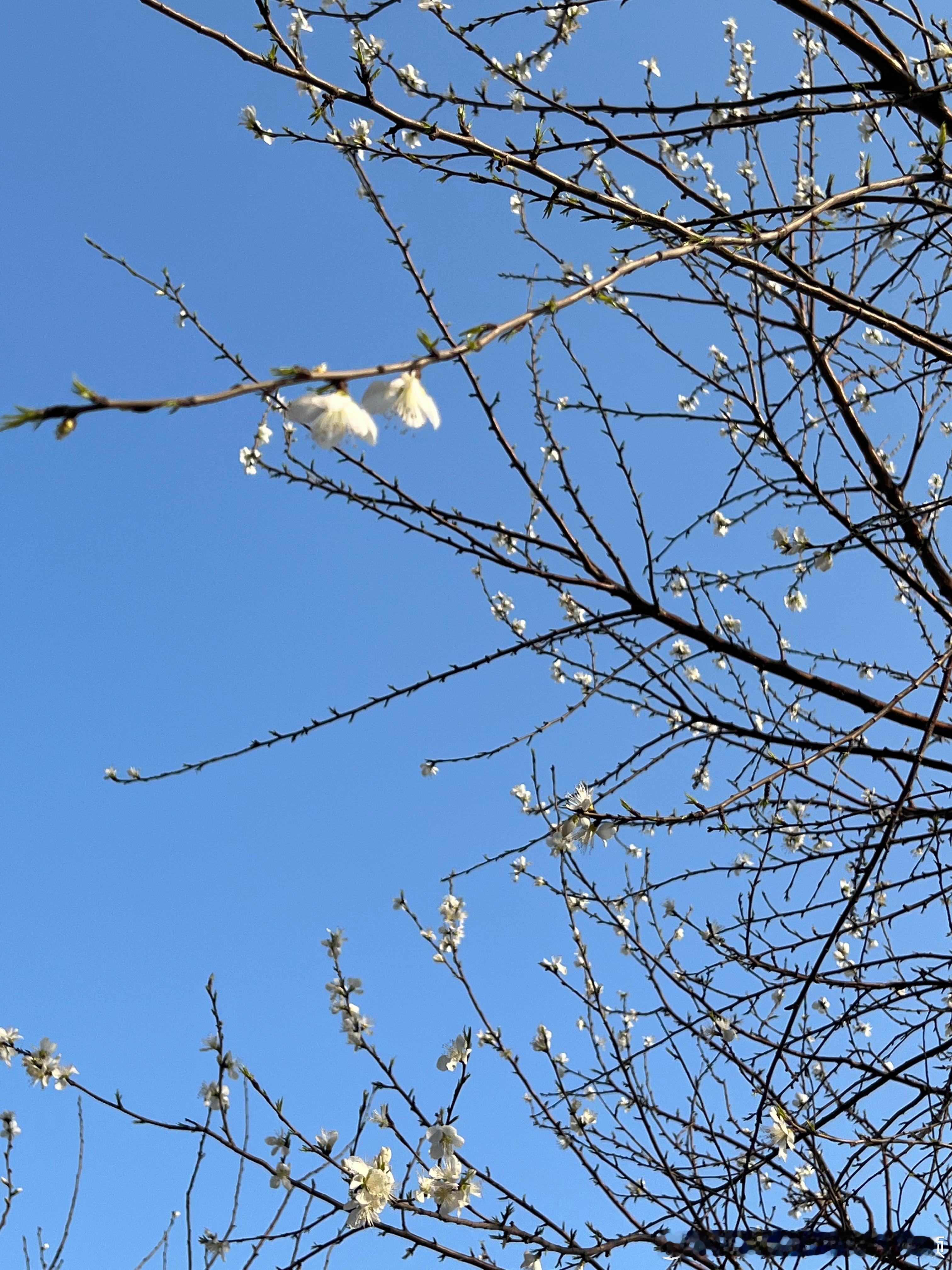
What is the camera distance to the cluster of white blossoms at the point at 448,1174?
2441 millimetres

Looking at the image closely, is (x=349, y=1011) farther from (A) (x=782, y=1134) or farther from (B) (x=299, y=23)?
(B) (x=299, y=23)

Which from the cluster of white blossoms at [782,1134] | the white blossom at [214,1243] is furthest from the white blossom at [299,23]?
the cluster of white blossoms at [782,1134]

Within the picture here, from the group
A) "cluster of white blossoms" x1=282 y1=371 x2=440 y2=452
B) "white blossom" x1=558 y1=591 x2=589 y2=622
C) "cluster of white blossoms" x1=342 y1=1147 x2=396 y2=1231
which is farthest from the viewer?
"white blossom" x1=558 y1=591 x2=589 y2=622

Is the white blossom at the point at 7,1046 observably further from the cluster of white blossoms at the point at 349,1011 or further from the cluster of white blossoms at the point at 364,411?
the cluster of white blossoms at the point at 364,411

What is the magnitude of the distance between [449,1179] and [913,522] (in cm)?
251

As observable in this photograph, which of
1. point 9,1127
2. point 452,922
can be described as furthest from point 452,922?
point 9,1127

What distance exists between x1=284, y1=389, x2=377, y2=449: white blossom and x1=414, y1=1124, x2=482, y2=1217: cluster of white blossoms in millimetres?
2101

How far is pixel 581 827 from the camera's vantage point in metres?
2.50

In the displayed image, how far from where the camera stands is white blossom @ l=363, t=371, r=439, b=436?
1.04 metres

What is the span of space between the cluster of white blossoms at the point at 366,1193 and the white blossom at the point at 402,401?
204 centimetres

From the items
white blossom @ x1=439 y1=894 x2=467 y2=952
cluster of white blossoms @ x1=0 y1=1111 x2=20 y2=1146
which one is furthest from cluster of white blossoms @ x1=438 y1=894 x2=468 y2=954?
cluster of white blossoms @ x1=0 y1=1111 x2=20 y2=1146

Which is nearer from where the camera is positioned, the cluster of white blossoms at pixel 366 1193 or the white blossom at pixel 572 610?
the cluster of white blossoms at pixel 366 1193

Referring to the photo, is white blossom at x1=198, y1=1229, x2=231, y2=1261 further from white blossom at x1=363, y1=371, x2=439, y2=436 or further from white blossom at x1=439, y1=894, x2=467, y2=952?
white blossom at x1=363, y1=371, x2=439, y2=436

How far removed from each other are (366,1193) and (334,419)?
209 cm
